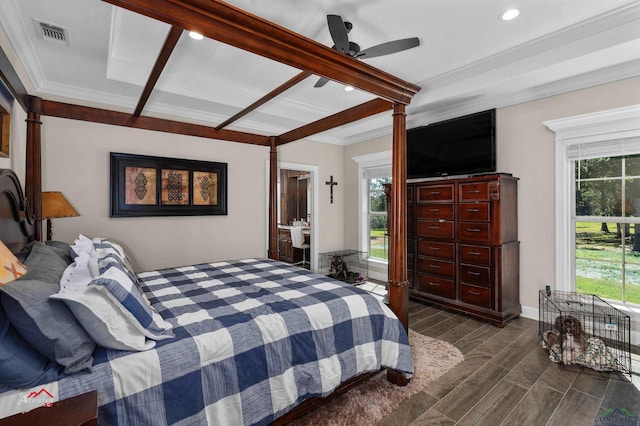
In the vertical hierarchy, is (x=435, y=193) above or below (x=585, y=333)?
above

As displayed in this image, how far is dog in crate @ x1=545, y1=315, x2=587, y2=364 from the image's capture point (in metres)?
2.53

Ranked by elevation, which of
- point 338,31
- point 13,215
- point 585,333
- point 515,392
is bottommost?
point 515,392

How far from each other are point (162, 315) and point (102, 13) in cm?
209

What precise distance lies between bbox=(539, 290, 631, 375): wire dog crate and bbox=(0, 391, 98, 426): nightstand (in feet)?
10.4

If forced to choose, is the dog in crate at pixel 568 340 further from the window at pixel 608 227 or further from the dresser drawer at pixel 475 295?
the window at pixel 608 227

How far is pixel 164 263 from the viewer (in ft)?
12.1

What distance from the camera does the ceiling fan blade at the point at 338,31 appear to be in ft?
6.18

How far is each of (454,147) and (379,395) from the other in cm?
297

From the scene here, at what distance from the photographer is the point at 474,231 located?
3.48 meters

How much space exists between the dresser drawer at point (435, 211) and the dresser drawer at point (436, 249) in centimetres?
33

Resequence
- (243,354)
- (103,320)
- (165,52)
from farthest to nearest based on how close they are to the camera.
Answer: (165,52) → (243,354) → (103,320)

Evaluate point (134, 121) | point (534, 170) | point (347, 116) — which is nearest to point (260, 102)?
point (347, 116)

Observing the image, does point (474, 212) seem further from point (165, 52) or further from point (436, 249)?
point (165, 52)

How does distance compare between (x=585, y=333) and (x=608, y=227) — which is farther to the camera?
(x=608, y=227)
